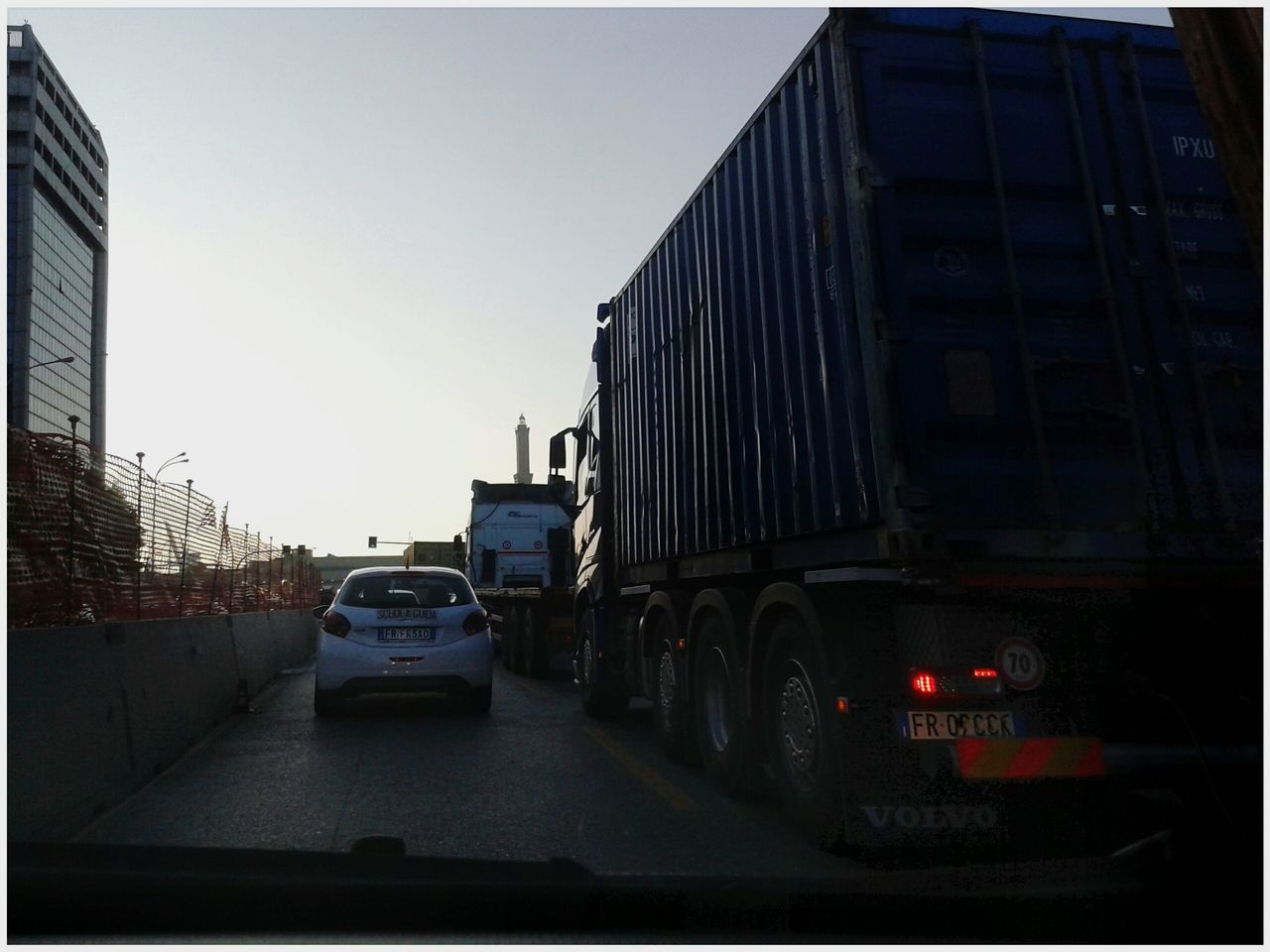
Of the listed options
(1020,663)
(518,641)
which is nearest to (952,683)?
(1020,663)

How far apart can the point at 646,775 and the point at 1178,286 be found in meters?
4.54

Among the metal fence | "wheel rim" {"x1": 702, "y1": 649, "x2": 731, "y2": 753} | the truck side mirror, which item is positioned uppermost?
the truck side mirror

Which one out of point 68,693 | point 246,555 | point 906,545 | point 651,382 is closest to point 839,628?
point 906,545

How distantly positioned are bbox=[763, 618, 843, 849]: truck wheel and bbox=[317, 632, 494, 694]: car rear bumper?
5.53 metres

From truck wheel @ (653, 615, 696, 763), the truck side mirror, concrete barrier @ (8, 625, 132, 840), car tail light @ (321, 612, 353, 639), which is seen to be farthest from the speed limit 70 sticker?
the truck side mirror

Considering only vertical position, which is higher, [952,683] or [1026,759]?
[952,683]

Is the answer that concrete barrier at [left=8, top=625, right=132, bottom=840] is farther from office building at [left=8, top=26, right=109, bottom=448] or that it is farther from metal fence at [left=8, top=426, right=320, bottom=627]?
office building at [left=8, top=26, right=109, bottom=448]

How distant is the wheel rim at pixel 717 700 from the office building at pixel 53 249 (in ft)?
371

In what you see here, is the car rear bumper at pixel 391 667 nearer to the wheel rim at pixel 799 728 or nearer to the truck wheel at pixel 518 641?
the wheel rim at pixel 799 728

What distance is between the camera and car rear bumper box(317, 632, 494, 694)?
37.2 ft

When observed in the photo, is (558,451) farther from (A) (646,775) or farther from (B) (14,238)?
(B) (14,238)

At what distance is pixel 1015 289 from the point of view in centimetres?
562

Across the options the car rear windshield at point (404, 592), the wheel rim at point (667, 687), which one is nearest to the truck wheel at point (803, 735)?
the wheel rim at point (667, 687)

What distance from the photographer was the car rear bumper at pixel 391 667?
37.2 ft
